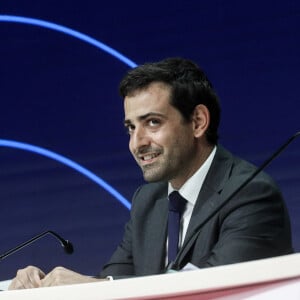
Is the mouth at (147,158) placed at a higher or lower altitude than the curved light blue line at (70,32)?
lower

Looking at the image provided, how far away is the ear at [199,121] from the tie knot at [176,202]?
192 millimetres

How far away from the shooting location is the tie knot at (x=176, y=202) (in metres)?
2.12

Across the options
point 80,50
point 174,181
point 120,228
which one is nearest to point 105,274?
point 174,181

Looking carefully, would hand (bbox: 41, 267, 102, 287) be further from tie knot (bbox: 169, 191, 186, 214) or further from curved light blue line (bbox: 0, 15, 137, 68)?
curved light blue line (bbox: 0, 15, 137, 68)

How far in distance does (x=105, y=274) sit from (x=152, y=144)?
1.31 ft

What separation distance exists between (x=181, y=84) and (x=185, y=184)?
0.29 m

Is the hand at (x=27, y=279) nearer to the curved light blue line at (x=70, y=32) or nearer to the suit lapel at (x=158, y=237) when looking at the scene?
the suit lapel at (x=158, y=237)

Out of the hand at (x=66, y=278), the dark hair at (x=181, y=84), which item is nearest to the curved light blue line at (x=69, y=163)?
the dark hair at (x=181, y=84)

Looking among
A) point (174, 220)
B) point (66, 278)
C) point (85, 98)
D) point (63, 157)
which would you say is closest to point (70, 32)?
point (85, 98)

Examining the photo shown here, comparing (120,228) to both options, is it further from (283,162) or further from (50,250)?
(283,162)

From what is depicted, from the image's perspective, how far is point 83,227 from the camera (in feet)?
10.0

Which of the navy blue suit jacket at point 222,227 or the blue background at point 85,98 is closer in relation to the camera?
the navy blue suit jacket at point 222,227

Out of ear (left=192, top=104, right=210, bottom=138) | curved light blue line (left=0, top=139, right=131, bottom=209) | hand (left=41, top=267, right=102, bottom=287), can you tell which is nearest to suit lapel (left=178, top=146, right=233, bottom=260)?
ear (left=192, top=104, right=210, bottom=138)

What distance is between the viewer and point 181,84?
2.21 m
